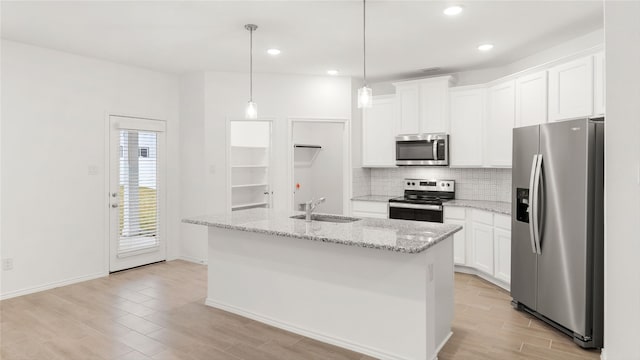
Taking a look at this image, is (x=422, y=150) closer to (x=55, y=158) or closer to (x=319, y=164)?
(x=319, y=164)

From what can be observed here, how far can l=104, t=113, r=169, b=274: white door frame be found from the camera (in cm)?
509

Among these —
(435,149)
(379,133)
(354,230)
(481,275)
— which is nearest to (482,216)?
(481,275)

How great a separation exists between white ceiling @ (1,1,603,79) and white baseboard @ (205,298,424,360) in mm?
2681

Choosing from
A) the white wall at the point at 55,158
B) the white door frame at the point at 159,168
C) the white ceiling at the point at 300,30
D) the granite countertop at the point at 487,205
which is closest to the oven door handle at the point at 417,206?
the granite countertop at the point at 487,205

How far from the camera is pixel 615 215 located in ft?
6.73

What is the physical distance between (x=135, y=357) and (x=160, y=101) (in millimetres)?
3790

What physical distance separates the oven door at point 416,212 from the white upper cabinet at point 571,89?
171 centimetres

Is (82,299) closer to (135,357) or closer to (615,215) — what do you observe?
(135,357)

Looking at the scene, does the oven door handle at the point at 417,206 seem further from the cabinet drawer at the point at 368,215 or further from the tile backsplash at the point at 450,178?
the tile backsplash at the point at 450,178

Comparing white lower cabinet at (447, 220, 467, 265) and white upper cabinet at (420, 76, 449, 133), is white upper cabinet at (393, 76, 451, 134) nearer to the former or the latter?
white upper cabinet at (420, 76, 449, 133)

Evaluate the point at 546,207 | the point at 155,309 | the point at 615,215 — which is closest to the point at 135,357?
the point at 155,309

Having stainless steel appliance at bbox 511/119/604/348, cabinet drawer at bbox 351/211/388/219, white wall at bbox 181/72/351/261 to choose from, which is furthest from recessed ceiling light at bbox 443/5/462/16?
cabinet drawer at bbox 351/211/388/219

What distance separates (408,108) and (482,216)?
1795 millimetres

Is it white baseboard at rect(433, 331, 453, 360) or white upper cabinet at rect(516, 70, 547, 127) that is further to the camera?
white upper cabinet at rect(516, 70, 547, 127)
